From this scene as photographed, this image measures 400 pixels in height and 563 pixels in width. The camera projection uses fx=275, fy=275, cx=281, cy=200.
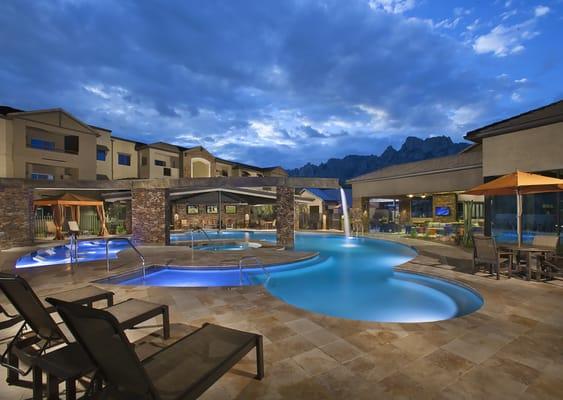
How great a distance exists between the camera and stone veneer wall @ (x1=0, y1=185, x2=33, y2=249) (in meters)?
13.0

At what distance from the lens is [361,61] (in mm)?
44312

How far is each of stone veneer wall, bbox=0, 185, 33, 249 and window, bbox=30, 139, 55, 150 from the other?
27.3ft

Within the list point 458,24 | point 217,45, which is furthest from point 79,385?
point 217,45

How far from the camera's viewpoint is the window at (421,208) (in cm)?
2412

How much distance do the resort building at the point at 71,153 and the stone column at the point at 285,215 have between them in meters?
18.3

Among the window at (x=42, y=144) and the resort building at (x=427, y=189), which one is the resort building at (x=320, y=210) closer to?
the resort building at (x=427, y=189)

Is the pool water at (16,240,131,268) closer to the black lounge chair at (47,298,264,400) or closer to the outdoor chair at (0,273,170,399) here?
the outdoor chair at (0,273,170,399)

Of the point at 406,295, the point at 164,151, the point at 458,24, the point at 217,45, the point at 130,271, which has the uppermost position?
the point at 217,45

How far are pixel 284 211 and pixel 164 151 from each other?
19599 mm

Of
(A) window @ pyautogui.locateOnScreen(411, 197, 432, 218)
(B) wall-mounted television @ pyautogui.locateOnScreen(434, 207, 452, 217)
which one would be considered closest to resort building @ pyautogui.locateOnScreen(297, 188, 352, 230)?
(A) window @ pyautogui.locateOnScreen(411, 197, 432, 218)

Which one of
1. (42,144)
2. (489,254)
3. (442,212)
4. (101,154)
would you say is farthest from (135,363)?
(101,154)

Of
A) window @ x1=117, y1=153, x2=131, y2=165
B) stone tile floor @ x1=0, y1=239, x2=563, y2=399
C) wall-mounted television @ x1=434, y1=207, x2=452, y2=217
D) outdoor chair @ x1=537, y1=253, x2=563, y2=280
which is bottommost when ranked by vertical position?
stone tile floor @ x1=0, y1=239, x2=563, y2=399

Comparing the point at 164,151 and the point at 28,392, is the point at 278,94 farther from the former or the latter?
the point at 28,392

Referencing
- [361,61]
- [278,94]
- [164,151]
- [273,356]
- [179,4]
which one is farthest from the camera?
[278,94]
